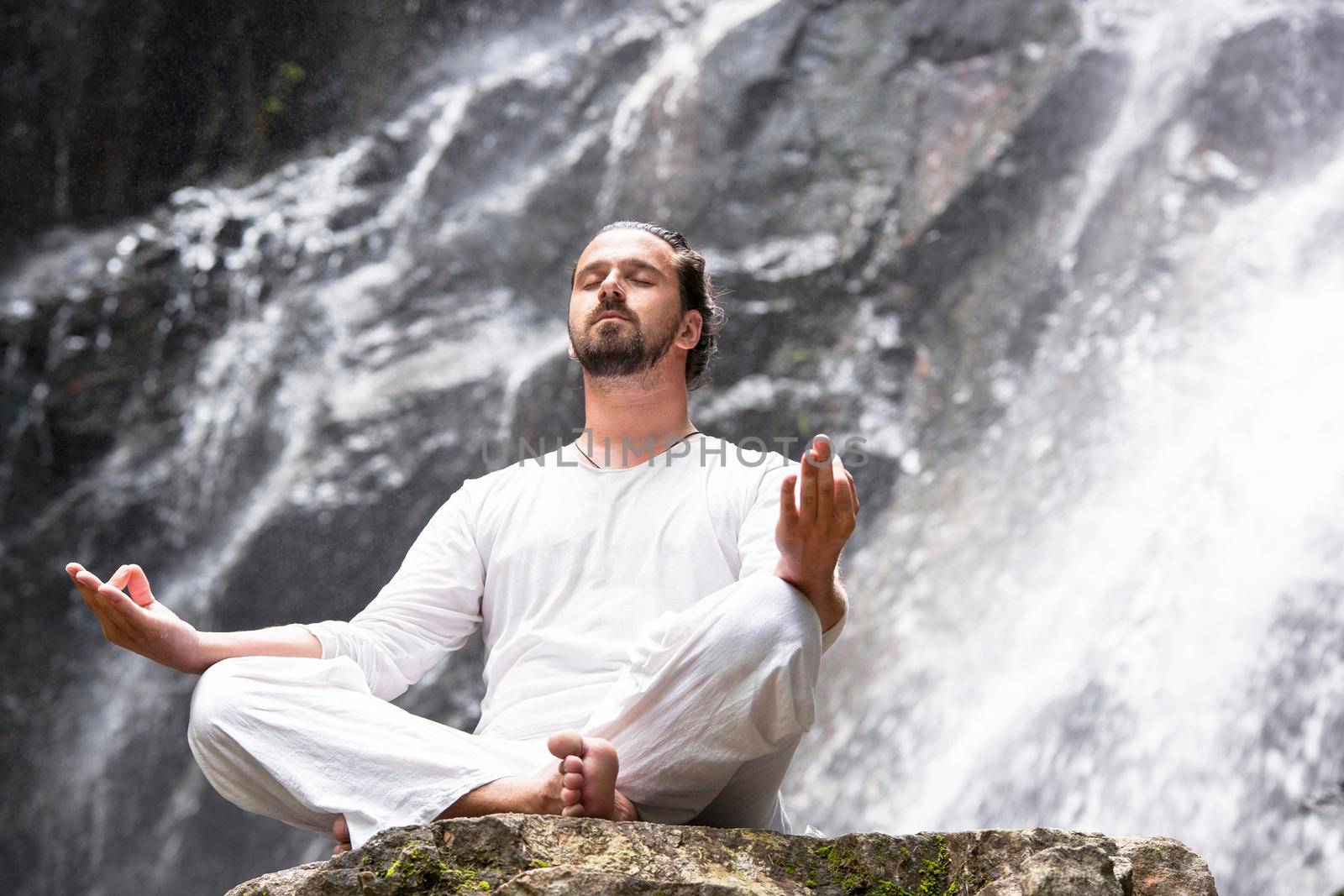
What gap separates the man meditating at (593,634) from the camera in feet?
5.45

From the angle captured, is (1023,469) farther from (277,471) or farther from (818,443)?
(818,443)

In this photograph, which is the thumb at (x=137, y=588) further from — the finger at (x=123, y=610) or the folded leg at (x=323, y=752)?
the folded leg at (x=323, y=752)

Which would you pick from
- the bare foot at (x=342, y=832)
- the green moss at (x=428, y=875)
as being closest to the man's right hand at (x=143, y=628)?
the bare foot at (x=342, y=832)

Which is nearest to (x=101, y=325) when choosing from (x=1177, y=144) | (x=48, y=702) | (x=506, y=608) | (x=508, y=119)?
(x=48, y=702)

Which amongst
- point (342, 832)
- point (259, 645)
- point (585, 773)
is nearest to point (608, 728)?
point (585, 773)

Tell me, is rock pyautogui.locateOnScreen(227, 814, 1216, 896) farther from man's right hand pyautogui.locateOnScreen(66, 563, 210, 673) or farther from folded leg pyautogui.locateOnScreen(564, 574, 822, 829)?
man's right hand pyautogui.locateOnScreen(66, 563, 210, 673)

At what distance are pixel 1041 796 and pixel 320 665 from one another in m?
3.37

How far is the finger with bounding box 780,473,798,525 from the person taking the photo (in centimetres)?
164

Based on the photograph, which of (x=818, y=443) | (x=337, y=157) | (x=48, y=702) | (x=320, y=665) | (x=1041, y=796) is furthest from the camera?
(x=337, y=157)

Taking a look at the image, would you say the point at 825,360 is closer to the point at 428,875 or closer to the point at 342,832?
the point at 342,832

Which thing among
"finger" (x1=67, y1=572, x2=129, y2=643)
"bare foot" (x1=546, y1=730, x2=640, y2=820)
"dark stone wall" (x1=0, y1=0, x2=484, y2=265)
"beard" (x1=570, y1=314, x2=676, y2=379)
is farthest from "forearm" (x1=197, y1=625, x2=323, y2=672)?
"dark stone wall" (x1=0, y1=0, x2=484, y2=265)

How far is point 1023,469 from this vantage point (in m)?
5.57

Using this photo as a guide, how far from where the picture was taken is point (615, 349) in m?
2.25

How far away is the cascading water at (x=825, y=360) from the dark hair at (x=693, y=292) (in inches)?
106
